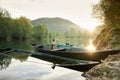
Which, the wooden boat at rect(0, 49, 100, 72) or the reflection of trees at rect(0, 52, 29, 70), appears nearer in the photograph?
the wooden boat at rect(0, 49, 100, 72)

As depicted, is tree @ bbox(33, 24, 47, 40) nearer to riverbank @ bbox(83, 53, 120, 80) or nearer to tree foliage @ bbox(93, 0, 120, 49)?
tree foliage @ bbox(93, 0, 120, 49)

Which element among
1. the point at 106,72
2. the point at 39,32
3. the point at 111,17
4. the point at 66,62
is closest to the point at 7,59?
the point at 66,62

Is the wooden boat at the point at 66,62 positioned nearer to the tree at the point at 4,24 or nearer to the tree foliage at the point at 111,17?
the tree foliage at the point at 111,17

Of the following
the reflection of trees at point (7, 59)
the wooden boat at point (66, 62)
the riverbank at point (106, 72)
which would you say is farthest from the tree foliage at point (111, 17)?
the riverbank at point (106, 72)

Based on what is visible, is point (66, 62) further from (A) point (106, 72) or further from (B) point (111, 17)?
(B) point (111, 17)

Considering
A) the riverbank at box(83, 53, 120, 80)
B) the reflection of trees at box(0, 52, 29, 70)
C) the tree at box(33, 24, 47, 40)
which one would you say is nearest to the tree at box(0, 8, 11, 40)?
the tree at box(33, 24, 47, 40)

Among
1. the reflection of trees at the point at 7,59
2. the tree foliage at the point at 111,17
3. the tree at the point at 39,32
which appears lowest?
the reflection of trees at the point at 7,59

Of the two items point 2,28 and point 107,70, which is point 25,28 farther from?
point 107,70

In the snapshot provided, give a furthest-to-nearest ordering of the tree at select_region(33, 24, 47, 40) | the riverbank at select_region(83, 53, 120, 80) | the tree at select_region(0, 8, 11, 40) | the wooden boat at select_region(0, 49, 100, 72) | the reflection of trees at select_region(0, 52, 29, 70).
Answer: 1. the tree at select_region(33, 24, 47, 40)
2. the tree at select_region(0, 8, 11, 40)
3. the reflection of trees at select_region(0, 52, 29, 70)
4. the wooden boat at select_region(0, 49, 100, 72)
5. the riverbank at select_region(83, 53, 120, 80)

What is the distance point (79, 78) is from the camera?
50.5 ft

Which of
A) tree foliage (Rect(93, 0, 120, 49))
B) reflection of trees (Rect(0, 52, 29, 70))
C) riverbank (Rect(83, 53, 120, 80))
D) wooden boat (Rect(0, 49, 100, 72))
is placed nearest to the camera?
riverbank (Rect(83, 53, 120, 80))

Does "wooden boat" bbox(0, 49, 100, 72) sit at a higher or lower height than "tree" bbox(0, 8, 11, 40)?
lower

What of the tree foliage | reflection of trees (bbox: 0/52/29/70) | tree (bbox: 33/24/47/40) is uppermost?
tree (bbox: 33/24/47/40)

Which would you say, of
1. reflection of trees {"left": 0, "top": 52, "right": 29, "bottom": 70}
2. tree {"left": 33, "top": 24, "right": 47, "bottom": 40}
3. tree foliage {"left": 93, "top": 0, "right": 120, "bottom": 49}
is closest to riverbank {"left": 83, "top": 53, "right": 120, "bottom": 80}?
reflection of trees {"left": 0, "top": 52, "right": 29, "bottom": 70}
